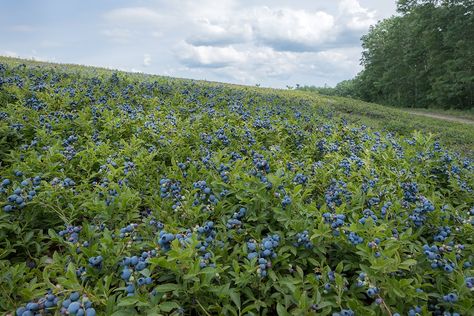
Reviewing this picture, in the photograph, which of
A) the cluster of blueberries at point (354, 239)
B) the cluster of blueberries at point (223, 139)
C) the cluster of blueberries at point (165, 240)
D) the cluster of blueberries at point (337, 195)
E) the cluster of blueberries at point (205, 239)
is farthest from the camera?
the cluster of blueberries at point (223, 139)

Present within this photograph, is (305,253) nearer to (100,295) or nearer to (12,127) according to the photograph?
(100,295)

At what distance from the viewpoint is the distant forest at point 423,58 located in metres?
28.6

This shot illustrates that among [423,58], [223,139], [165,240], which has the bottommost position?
[165,240]

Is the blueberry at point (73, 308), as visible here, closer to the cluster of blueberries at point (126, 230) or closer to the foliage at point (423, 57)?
the cluster of blueberries at point (126, 230)

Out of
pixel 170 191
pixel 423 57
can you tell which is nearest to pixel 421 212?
pixel 170 191

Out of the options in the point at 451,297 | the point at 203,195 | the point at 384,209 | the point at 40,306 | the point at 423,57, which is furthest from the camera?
the point at 423,57

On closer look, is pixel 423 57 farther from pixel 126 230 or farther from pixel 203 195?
pixel 126 230

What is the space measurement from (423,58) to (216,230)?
4226 cm

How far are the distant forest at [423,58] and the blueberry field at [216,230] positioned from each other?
29598mm

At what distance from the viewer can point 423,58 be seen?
38.0 m

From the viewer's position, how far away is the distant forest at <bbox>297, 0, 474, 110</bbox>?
28562mm

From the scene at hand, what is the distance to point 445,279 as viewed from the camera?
95.9 inches

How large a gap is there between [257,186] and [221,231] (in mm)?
534

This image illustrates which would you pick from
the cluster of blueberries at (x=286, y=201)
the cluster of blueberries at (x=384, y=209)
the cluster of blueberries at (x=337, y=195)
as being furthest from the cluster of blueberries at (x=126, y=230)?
the cluster of blueberries at (x=384, y=209)
